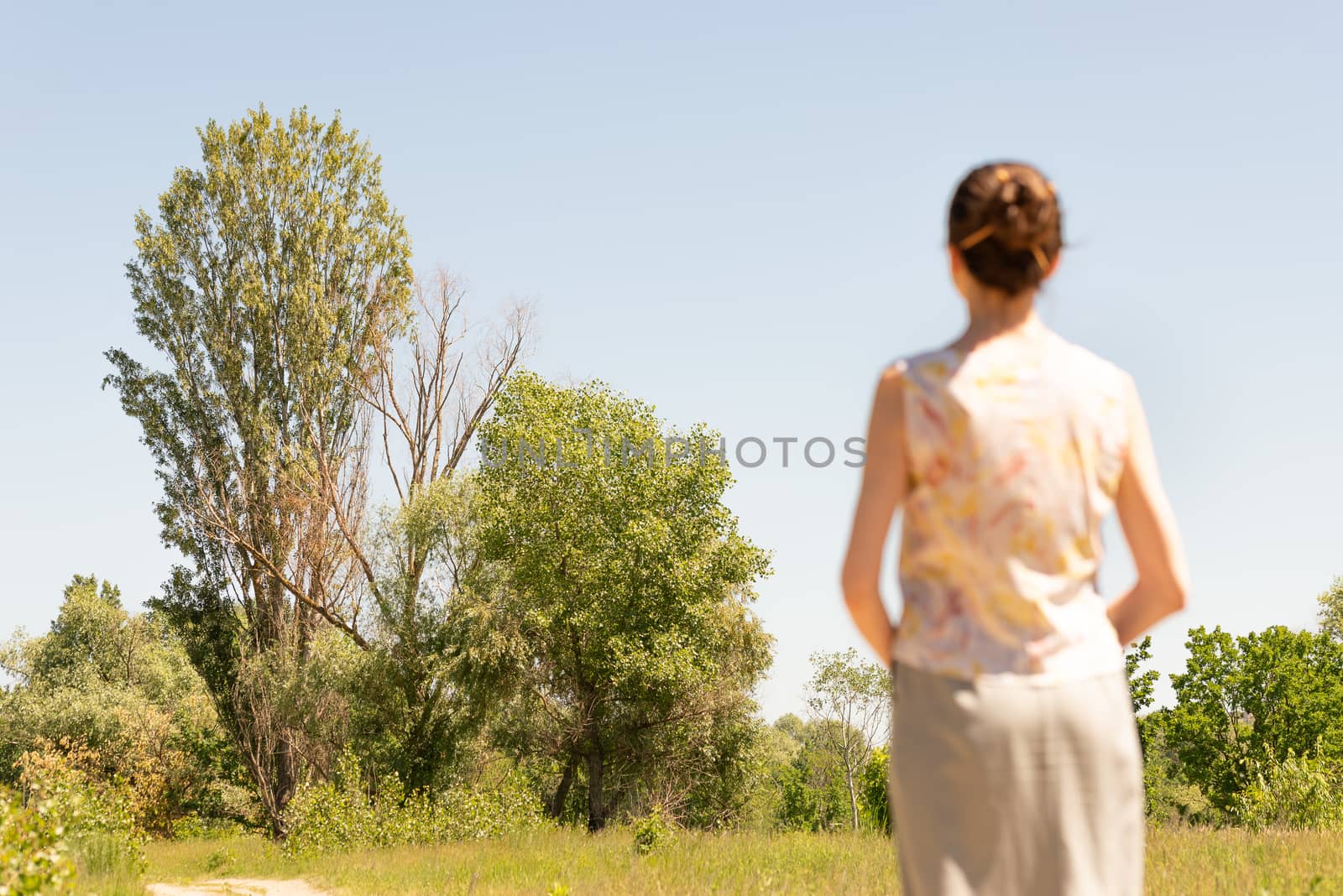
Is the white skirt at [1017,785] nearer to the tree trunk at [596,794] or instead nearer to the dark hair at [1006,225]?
the dark hair at [1006,225]

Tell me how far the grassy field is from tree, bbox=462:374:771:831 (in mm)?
6272

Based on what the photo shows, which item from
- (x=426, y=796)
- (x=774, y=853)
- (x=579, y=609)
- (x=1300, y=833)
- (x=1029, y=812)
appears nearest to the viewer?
(x=1029, y=812)

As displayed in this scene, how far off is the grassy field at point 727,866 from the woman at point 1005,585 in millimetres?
3950

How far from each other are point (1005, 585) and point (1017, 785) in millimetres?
427

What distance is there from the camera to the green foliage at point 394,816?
21422mm

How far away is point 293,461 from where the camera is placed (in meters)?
27.4

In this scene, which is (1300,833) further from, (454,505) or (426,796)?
(454,505)

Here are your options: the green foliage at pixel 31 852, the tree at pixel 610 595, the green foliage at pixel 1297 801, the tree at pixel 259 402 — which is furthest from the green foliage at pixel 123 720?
the green foliage at pixel 1297 801

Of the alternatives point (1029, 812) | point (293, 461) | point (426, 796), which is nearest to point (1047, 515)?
point (1029, 812)

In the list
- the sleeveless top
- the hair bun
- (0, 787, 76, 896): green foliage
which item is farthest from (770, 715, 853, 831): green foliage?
the hair bun

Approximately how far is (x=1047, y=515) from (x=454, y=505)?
24.6m

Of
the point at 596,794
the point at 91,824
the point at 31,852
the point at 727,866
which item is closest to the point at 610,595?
the point at 596,794

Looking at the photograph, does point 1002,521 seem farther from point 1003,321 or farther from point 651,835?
point 651,835

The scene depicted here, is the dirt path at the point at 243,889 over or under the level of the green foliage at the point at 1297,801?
under
